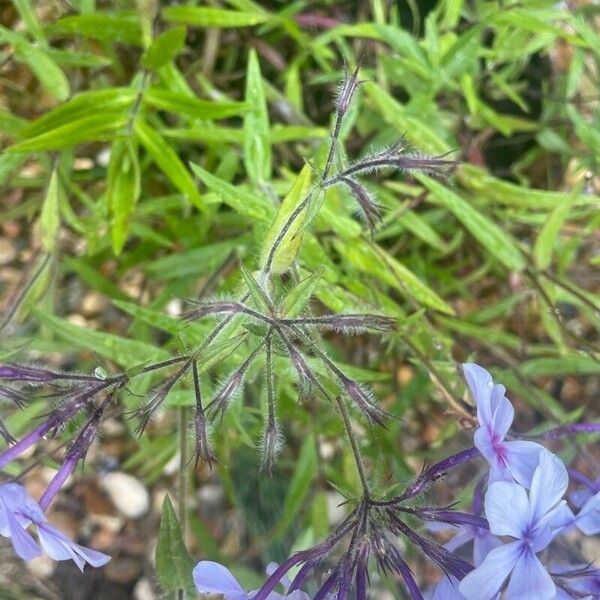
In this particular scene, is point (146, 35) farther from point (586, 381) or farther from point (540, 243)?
point (586, 381)

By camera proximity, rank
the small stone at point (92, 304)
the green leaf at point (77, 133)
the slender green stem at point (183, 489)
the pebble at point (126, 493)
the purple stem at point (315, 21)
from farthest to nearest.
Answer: the pebble at point (126, 493)
the small stone at point (92, 304)
the purple stem at point (315, 21)
the green leaf at point (77, 133)
the slender green stem at point (183, 489)

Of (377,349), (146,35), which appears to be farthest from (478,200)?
(146,35)

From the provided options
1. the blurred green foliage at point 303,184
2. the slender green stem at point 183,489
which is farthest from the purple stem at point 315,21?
the slender green stem at point 183,489

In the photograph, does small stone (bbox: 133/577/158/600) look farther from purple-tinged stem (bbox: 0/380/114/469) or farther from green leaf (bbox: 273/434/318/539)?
purple-tinged stem (bbox: 0/380/114/469)

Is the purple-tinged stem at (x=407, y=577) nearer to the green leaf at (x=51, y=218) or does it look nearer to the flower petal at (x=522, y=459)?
the flower petal at (x=522, y=459)

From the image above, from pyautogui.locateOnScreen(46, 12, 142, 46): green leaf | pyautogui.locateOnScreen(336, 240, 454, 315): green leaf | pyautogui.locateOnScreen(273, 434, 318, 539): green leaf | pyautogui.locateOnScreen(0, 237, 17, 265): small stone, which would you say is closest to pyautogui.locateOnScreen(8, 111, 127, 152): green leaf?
pyautogui.locateOnScreen(46, 12, 142, 46): green leaf

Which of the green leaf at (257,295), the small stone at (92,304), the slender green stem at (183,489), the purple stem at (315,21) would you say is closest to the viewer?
the green leaf at (257,295)
